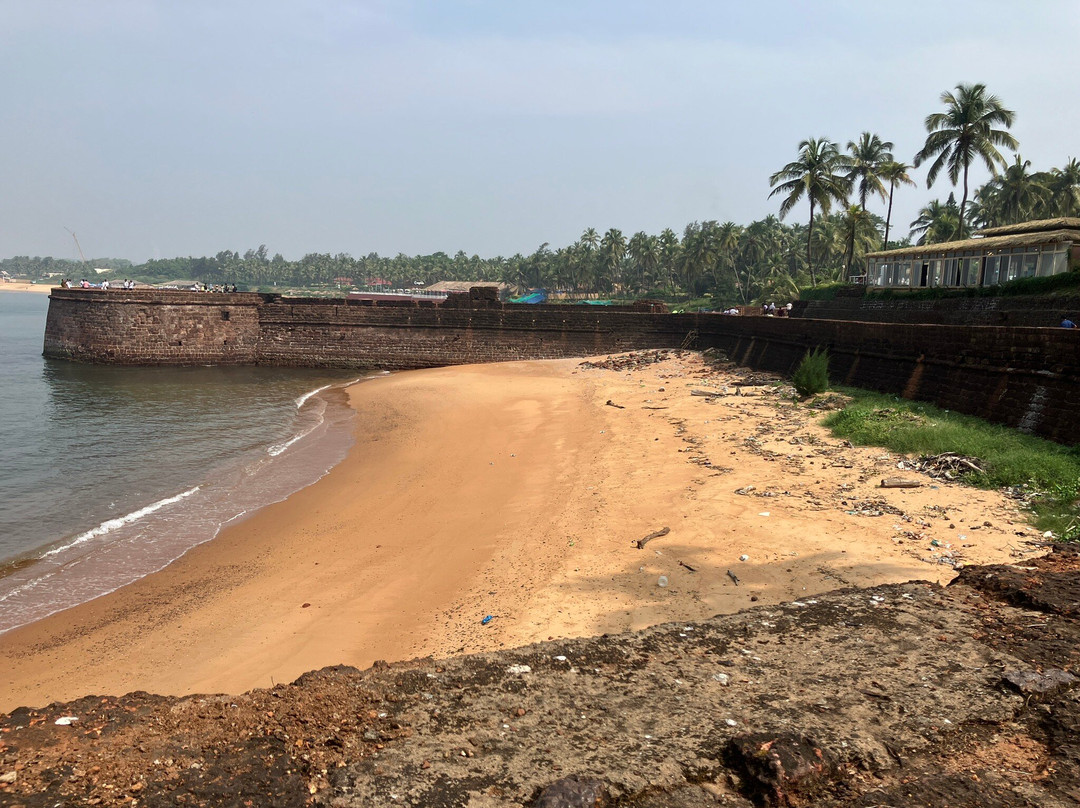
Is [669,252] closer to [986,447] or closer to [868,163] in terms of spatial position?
[868,163]

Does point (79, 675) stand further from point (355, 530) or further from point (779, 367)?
point (779, 367)

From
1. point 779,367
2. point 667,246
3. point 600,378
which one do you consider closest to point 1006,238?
point 779,367

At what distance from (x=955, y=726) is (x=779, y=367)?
56.4 ft

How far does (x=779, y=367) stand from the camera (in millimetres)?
19891

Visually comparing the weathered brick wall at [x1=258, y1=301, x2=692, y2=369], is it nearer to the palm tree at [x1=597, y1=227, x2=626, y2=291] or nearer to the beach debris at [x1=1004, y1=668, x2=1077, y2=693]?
the beach debris at [x1=1004, y1=668, x2=1077, y2=693]

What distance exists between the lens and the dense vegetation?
3203cm

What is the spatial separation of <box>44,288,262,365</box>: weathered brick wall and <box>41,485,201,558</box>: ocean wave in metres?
23.1

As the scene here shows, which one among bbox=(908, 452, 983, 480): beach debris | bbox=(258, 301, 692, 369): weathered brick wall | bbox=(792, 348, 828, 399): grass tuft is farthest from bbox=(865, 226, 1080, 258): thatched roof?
bbox=(908, 452, 983, 480): beach debris

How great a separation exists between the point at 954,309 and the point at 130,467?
22.9 metres

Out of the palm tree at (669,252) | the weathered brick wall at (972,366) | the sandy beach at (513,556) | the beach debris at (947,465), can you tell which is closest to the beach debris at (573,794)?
the sandy beach at (513,556)

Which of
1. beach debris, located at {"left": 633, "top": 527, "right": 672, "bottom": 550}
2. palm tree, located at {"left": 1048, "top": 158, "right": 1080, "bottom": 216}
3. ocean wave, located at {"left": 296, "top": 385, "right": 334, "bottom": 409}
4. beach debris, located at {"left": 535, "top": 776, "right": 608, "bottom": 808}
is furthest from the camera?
palm tree, located at {"left": 1048, "top": 158, "right": 1080, "bottom": 216}

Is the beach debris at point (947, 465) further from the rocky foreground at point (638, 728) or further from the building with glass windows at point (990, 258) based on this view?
the building with glass windows at point (990, 258)

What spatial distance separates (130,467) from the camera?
13641 mm

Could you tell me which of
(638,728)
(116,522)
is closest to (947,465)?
(638,728)
